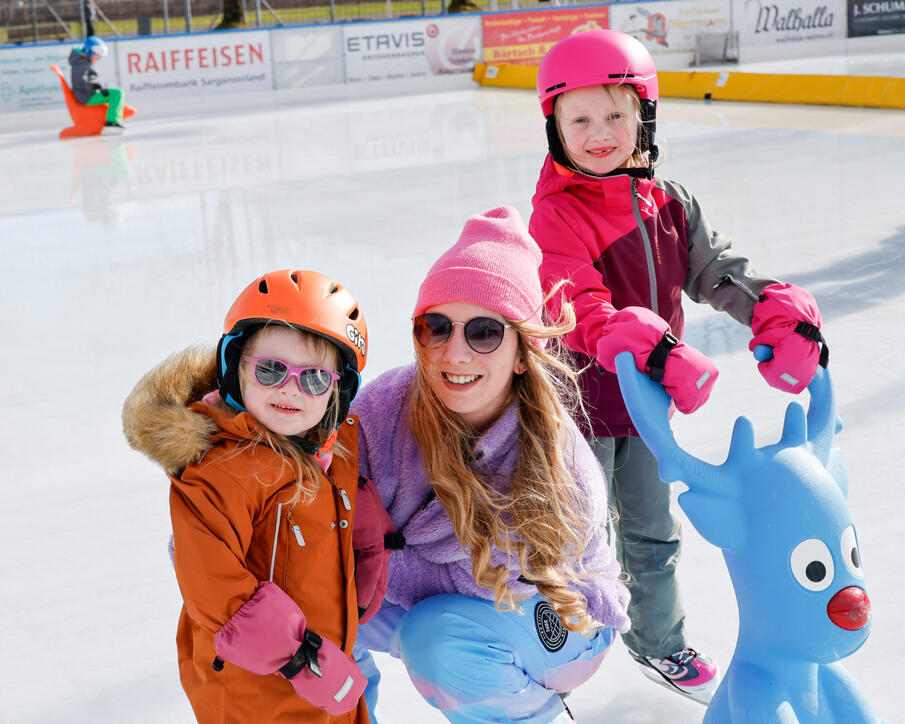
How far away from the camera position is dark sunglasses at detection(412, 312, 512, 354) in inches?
74.5

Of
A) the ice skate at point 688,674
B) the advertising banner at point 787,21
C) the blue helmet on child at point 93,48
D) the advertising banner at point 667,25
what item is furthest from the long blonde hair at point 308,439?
the advertising banner at point 787,21

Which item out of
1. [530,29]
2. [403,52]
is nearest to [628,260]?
[403,52]

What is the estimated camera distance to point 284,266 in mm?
6312

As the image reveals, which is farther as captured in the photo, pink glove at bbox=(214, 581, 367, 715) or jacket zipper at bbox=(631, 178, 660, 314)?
jacket zipper at bbox=(631, 178, 660, 314)

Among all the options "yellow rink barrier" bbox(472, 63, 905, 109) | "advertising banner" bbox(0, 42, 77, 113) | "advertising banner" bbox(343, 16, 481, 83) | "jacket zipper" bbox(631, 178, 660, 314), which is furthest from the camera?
"advertising banner" bbox(343, 16, 481, 83)

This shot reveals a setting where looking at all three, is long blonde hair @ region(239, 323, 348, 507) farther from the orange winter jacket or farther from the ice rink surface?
the ice rink surface

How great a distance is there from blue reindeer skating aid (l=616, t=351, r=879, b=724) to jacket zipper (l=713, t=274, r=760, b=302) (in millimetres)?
440

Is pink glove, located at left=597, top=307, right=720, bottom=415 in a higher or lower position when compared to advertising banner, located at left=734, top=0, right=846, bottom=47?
higher

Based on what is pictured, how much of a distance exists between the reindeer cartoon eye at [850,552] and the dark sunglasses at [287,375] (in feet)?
2.75

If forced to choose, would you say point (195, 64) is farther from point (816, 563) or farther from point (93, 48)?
point (816, 563)

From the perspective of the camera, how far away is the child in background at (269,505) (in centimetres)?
167

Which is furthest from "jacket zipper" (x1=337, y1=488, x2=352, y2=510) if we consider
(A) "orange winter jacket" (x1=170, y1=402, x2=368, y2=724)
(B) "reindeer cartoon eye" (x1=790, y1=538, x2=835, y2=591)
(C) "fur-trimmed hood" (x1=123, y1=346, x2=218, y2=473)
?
(B) "reindeer cartoon eye" (x1=790, y1=538, x2=835, y2=591)

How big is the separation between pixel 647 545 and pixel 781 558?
722 millimetres

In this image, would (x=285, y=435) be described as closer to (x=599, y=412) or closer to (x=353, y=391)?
(x=353, y=391)
